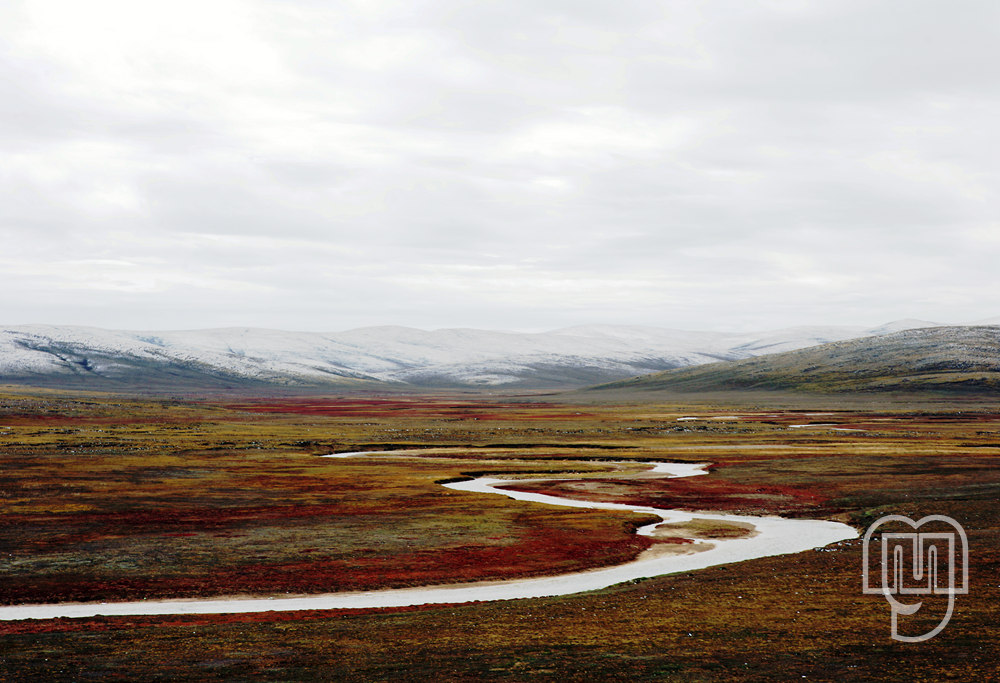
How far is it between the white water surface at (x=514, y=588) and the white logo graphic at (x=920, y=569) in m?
5.33

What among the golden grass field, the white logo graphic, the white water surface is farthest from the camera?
the white water surface

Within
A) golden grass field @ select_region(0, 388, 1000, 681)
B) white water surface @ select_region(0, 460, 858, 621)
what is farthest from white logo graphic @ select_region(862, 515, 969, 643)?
white water surface @ select_region(0, 460, 858, 621)

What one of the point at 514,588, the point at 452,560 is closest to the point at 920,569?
the point at 514,588

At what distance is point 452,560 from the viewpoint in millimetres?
45312

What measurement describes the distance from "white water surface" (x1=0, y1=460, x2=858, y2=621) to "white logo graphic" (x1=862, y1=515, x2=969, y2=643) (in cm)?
533

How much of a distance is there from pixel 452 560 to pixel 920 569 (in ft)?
78.0

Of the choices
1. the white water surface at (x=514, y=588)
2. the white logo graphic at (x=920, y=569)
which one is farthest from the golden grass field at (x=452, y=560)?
the white water surface at (x=514, y=588)

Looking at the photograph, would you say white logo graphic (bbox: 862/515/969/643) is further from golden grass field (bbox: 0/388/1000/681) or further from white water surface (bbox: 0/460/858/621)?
Answer: white water surface (bbox: 0/460/858/621)

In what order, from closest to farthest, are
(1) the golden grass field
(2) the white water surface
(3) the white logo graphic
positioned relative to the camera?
1. (1) the golden grass field
2. (3) the white logo graphic
3. (2) the white water surface

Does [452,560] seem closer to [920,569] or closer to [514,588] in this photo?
[514,588]

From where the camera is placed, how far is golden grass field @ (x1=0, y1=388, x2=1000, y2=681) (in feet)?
80.5

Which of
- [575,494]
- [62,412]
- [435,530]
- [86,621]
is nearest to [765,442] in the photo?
[575,494]

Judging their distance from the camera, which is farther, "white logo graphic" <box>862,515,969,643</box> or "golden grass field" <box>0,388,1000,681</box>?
"white logo graphic" <box>862,515,969,643</box>

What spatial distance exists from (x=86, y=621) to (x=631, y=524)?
36.0 meters
